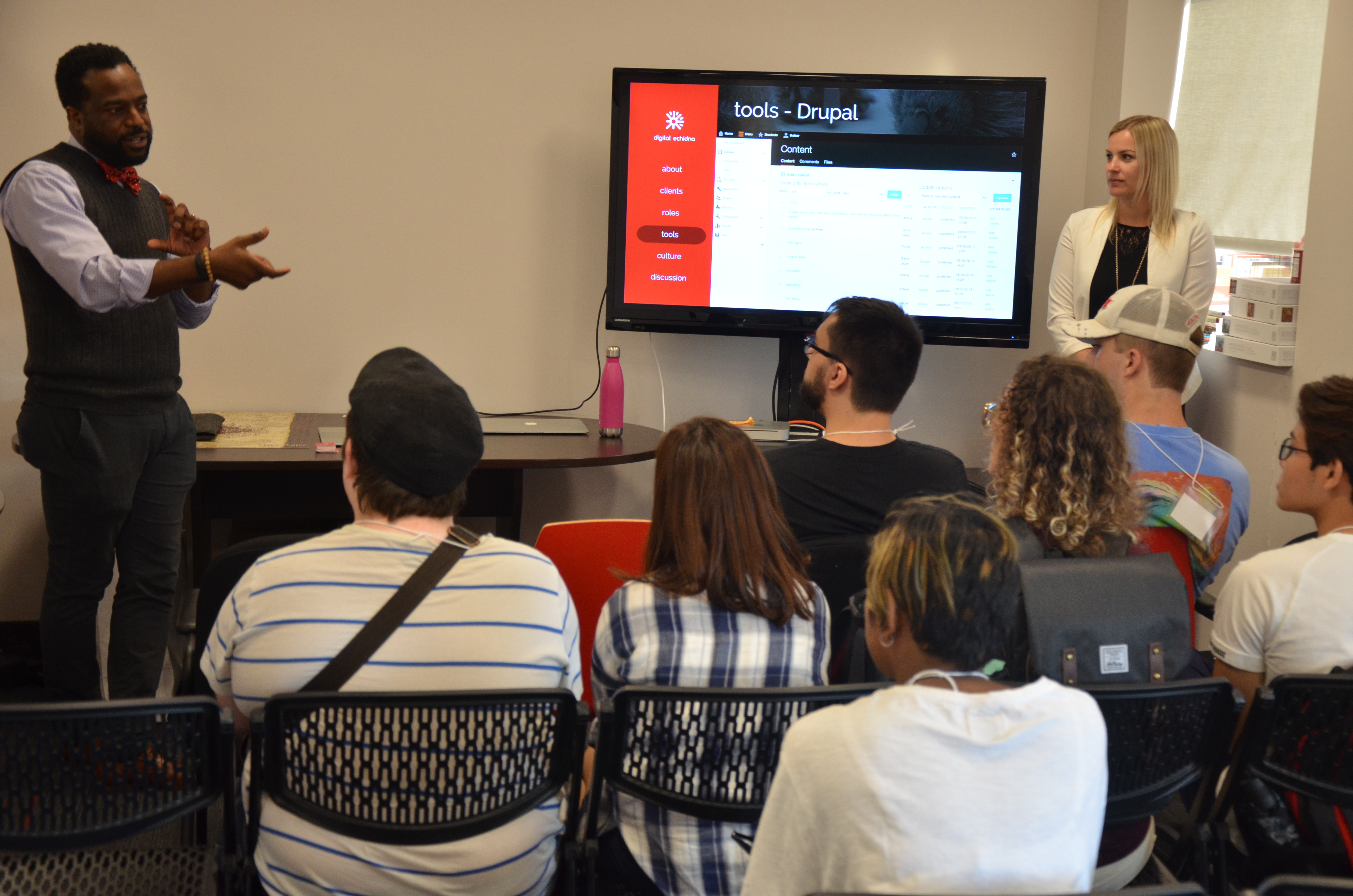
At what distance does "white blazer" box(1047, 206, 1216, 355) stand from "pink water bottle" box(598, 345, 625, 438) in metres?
1.35

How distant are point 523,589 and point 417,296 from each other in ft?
8.90

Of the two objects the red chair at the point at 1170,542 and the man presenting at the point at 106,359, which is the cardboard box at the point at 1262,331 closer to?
the red chair at the point at 1170,542

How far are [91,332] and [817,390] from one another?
160 cm

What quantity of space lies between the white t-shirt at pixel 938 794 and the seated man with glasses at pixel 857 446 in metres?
0.97

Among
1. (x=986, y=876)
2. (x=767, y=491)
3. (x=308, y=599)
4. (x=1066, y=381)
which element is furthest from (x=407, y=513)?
(x=1066, y=381)

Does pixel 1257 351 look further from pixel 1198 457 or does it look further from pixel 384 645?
pixel 384 645

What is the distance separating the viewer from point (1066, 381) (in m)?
1.98

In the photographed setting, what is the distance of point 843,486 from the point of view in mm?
2201

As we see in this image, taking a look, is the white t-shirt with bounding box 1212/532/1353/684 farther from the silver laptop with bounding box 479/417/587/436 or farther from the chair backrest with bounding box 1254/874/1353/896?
the silver laptop with bounding box 479/417/587/436

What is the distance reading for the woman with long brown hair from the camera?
1.59m

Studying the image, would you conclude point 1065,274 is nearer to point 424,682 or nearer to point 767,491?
point 767,491

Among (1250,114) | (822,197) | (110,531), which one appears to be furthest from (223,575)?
(1250,114)

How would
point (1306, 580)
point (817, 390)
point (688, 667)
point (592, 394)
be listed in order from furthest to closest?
point (592, 394) < point (817, 390) < point (1306, 580) < point (688, 667)

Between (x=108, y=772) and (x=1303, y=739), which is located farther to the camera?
(x=1303, y=739)
